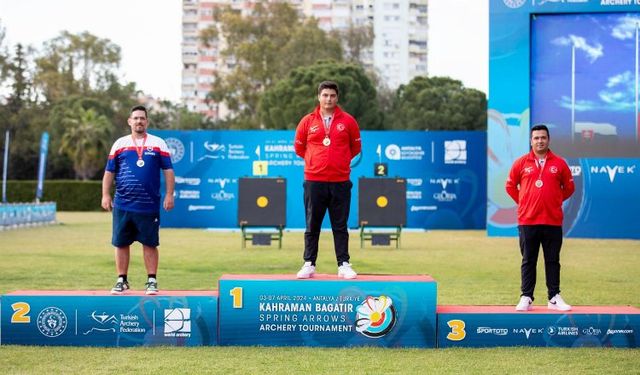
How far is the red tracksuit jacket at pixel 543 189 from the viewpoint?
6.91 m

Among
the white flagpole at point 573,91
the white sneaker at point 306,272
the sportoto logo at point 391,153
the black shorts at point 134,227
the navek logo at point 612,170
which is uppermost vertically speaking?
the white flagpole at point 573,91

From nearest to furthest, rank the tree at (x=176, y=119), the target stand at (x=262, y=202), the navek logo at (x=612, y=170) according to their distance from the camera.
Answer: the target stand at (x=262, y=202), the navek logo at (x=612, y=170), the tree at (x=176, y=119)

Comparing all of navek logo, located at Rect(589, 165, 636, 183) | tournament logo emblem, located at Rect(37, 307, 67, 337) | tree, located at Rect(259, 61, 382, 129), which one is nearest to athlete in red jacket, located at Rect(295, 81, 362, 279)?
tournament logo emblem, located at Rect(37, 307, 67, 337)

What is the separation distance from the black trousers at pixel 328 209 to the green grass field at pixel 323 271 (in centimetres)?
90

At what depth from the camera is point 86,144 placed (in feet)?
177

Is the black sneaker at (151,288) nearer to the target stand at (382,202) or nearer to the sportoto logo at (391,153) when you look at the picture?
the target stand at (382,202)

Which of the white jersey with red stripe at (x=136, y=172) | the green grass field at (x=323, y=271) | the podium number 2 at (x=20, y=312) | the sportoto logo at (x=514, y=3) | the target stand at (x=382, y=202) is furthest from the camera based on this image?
the sportoto logo at (x=514, y=3)

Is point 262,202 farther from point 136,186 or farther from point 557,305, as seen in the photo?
point 557,305

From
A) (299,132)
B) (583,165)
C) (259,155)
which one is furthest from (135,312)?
(259,155)

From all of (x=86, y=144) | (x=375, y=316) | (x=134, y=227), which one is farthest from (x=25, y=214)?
(x=86, y=144)

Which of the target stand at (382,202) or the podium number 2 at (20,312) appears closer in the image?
the podium number 2 at (20,312)

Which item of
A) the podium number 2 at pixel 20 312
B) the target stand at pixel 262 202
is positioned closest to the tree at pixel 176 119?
the target stand at pixel 262 202

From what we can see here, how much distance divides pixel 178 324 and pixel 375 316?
1.29 m

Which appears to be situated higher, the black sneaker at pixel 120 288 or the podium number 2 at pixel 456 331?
the black sneaker at pixel 120 288
